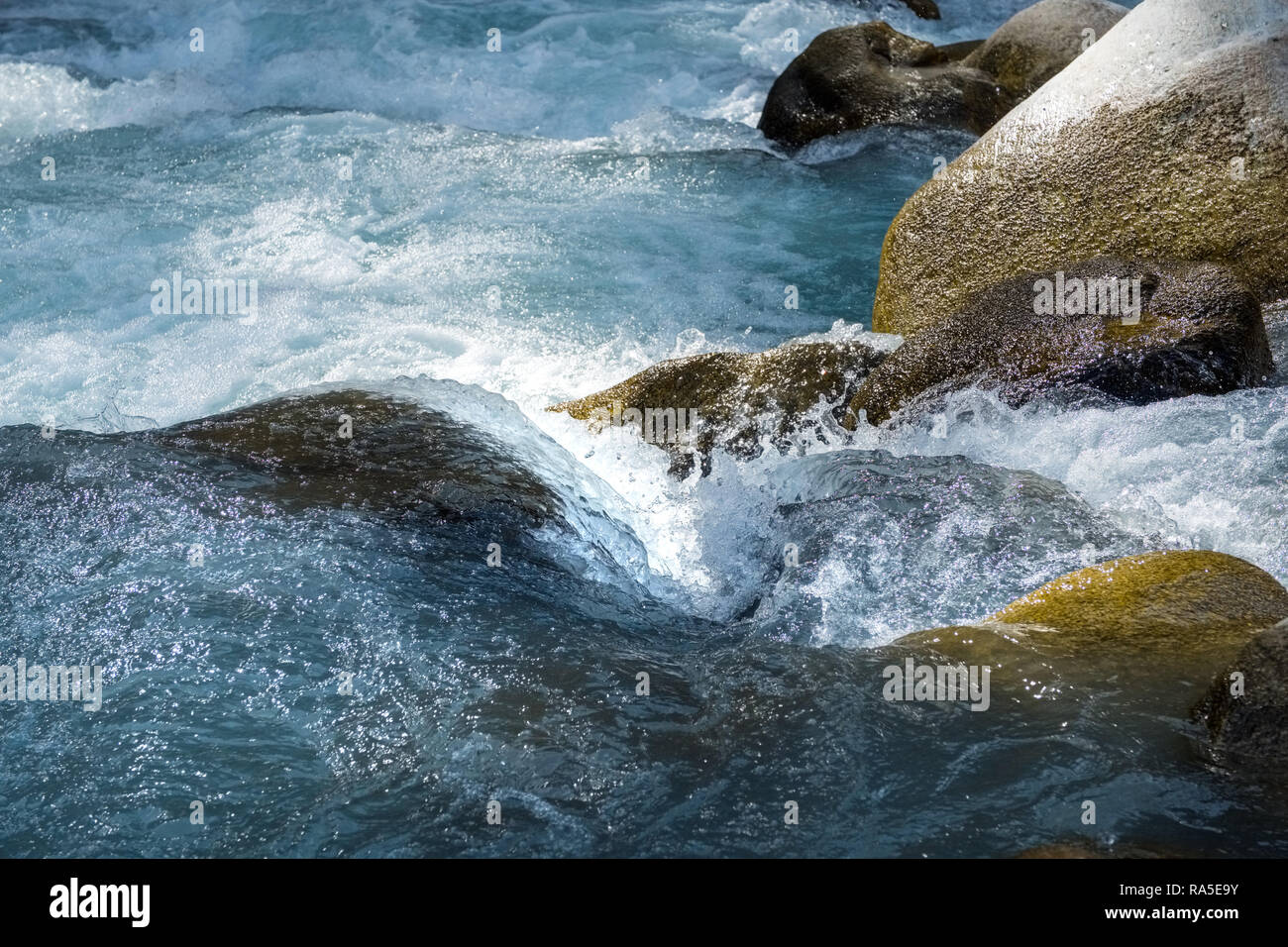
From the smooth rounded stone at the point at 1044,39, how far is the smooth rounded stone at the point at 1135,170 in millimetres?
4113

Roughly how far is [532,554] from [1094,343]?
2.73 meters

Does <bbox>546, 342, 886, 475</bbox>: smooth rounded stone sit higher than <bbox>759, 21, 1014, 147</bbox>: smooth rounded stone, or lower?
lower

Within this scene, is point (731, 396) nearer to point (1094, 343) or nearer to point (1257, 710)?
point (1094, 343)

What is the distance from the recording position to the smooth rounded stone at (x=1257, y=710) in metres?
3.14

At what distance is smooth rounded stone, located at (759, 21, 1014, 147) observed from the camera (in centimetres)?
1044

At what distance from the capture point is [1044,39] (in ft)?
34.3

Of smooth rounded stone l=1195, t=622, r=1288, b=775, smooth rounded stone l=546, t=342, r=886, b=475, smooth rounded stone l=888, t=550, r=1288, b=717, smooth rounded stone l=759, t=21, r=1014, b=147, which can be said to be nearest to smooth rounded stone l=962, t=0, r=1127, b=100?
smooth rounded stone l=759, t=21, r=1014, b=147

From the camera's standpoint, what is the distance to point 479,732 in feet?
11.3

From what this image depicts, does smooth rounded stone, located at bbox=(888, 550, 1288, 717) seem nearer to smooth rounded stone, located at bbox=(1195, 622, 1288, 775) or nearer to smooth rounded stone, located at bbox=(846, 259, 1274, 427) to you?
smooth rounded stone, located at bbox=(1195, 622, 1288, 775)

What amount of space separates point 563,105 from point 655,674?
9253 millimetres

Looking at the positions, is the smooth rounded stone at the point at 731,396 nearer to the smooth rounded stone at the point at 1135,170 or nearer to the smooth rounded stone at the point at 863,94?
the smooth rounded stone at the point at 1135,170

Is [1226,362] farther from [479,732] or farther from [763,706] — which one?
[479,732]

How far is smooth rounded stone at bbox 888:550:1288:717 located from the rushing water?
4.5 inches

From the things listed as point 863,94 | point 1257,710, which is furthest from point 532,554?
point 863,94
